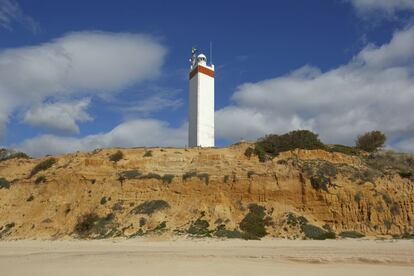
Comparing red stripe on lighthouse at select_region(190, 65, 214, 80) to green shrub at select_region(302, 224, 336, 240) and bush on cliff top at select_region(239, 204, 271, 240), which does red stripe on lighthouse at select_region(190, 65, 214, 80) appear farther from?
green shrub at select_region(302, 224, 336, 240)

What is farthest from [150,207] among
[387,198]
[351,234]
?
[387,198]

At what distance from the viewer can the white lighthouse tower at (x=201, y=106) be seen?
39375 millimetres

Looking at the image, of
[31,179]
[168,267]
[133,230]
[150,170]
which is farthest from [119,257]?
[31,179]

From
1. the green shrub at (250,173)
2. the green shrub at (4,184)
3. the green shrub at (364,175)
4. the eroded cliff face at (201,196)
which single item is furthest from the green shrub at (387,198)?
the green shrub at (4,184)

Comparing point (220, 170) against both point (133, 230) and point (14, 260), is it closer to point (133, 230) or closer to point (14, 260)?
point (133, 230)

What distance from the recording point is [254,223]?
25.9 metres

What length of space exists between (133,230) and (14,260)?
9215mm

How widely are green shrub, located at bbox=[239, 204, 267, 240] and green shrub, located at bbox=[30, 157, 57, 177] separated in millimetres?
16085

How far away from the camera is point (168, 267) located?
14195 mm

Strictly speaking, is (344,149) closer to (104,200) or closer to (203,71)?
(203,71)

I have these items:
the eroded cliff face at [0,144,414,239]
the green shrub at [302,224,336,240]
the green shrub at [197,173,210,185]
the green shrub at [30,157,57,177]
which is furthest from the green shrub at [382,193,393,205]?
the green shrub at [30,157,57,177]

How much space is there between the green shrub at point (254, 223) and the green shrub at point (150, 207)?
201 inches

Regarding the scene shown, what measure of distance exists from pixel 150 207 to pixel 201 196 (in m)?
3.29

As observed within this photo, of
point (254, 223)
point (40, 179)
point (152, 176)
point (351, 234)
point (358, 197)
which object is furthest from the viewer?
point (40, 179)
